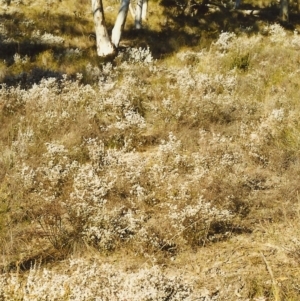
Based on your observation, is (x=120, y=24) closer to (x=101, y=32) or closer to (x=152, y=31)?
(x=101, y=32)

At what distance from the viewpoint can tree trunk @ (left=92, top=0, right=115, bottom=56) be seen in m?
11.3

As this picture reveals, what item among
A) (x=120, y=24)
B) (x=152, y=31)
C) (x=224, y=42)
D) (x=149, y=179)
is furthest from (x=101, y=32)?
(x=149, y=179)

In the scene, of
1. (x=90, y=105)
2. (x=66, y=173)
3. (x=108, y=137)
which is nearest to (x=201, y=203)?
(x=66, y=173)

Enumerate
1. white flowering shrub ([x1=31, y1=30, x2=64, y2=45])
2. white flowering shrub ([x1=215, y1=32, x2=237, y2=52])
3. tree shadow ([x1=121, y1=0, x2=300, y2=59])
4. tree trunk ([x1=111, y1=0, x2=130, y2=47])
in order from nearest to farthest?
tree trunk ([x1=111, y1=0, x2=130, y2=47]) → white flowering shrub ([x1=215, y1=32, x2=237, y2=52]) → white flowering shrub ([x1=31, y1=30, x2=64, y2=45]) → tree shadow ([x1=121, y1=0, x2=300, y2=59])

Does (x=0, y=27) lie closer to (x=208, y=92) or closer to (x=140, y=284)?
(x=208, y=92)

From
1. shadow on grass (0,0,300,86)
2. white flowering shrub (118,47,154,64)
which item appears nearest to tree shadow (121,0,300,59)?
shadow on grass (0,0,300,86)

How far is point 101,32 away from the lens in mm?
11492

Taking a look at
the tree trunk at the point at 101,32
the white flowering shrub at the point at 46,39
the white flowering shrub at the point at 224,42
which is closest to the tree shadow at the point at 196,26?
the white flowering shrub at the point at 224,42

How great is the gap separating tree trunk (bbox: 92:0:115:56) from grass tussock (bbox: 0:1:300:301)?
0.80 m

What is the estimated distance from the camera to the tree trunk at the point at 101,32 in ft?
37.0

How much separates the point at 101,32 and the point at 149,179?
6.93 m

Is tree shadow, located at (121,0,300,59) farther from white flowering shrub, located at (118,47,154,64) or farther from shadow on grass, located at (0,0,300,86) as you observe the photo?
white flowering shrub, located at (118,47,154,64)

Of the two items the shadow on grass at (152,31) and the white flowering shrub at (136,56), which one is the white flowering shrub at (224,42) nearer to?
the shadow on grass at (152,31)

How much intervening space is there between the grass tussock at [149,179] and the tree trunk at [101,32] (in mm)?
798
